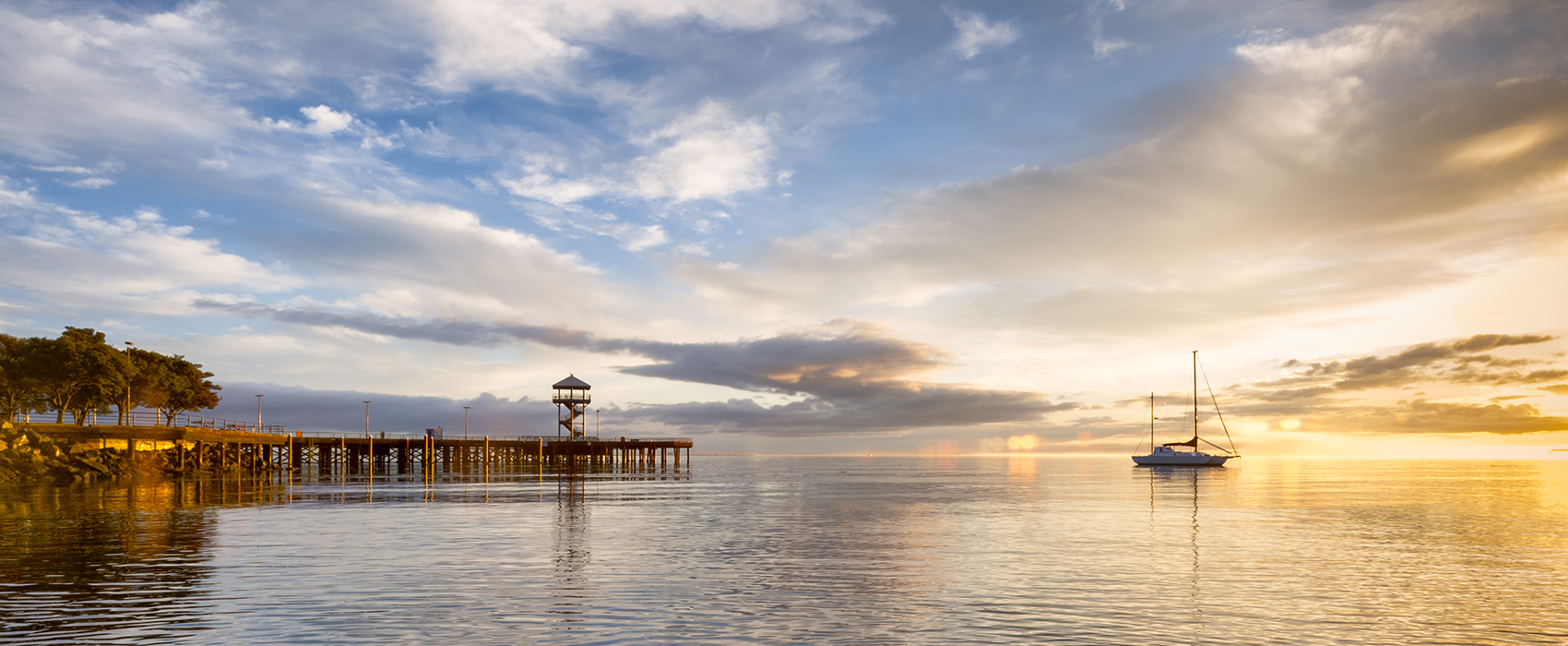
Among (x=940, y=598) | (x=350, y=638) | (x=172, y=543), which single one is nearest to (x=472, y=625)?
(x=350, y=638)

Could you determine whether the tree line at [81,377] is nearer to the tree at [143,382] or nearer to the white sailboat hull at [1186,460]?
the tree at [143,382]

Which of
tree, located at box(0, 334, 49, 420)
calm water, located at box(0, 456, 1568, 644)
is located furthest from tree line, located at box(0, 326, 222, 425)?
calm water, located at box(0, 456, 1568, 644)

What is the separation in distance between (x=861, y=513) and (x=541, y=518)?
1580 cm

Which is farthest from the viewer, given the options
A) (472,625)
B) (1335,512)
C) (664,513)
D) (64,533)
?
(1335,512)

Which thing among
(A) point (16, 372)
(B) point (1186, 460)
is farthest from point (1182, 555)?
(B) point (1186, 460)

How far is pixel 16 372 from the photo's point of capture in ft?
268

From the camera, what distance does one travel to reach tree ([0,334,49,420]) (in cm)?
8162

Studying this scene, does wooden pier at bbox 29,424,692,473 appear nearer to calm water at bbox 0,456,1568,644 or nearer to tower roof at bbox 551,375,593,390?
tower roof at bbox 551,375,593,390

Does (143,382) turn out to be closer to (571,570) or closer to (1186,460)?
(571,570)

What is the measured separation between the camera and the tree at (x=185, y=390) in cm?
9731

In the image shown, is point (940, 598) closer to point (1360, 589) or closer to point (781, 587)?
point (781, 587)

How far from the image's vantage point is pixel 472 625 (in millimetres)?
17062

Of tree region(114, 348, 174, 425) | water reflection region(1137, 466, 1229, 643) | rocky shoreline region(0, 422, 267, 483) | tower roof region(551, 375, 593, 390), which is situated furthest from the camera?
tower roof region(551, 375, 593, 390)

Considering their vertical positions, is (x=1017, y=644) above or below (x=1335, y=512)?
above
